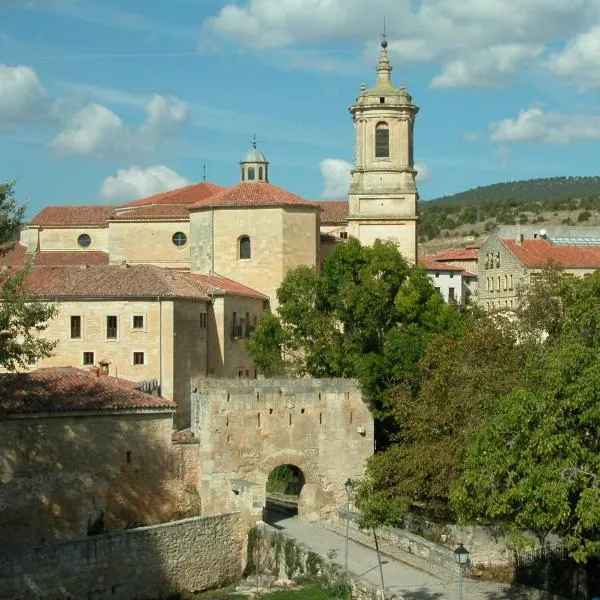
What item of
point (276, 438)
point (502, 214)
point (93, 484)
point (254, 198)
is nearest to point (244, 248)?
point (254, 198)

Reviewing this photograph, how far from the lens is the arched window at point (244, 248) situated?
5100 cm

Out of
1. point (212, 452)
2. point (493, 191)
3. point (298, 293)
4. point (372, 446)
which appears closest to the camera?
point (212, 452)

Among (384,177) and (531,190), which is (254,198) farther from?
(531,190)

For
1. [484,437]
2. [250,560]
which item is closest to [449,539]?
[250,560]

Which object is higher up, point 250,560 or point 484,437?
point 484,437

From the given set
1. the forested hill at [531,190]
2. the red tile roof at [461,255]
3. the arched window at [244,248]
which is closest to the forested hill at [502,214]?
the forested hill at [531,190]

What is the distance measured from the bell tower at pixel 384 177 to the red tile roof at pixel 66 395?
23093 millimetres

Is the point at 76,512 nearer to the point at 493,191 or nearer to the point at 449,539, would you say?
the point at 449,539

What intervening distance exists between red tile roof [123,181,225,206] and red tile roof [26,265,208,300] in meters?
11.1

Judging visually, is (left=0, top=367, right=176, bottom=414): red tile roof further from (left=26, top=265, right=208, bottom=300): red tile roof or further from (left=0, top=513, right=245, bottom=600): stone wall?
(left=26, top=265, right=208, bottom=300): red tile roof

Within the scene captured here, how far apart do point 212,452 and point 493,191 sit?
165446 millimetres

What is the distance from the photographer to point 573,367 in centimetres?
2038

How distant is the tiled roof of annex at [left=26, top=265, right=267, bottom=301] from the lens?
43.1 metres

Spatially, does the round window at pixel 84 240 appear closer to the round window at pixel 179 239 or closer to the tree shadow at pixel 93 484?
the round window at pixel 179 239
